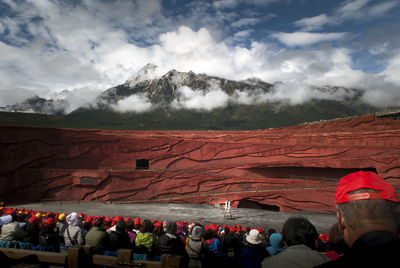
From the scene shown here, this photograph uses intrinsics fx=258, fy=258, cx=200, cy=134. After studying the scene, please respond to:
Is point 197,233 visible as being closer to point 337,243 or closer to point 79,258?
point 79,258

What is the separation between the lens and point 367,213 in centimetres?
133

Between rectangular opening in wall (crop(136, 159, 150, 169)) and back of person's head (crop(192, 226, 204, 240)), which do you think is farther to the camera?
rectangular opening in wall (crop(136, 159, 150, 169))

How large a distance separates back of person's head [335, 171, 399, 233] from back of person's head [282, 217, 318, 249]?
142cm

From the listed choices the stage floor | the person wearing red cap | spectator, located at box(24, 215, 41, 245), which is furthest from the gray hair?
the stage floor

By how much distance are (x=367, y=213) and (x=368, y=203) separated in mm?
61

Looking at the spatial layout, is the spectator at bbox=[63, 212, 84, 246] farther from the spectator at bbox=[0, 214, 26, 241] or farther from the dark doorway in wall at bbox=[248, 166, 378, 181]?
the dark doorway in wall at bbox=[248, 166, 378, 181]

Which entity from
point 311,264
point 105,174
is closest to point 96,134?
point 105,174

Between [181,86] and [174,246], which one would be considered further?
[181,86]

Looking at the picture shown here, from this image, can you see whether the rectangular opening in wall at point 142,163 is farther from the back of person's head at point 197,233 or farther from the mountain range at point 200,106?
the mountain range at point 200,106

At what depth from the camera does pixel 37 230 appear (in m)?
5.22

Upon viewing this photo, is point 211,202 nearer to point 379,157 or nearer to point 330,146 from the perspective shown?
point 330,146

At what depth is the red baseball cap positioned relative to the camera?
4.47 ft

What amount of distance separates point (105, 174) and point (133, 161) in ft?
8.26

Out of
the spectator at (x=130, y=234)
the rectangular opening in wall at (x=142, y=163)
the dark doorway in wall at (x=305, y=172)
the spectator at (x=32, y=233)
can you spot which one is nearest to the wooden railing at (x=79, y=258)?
Result: the spectator at (x=130, y=234)
